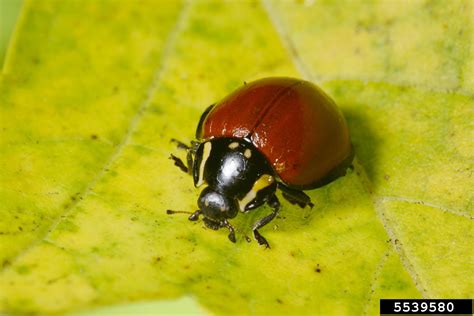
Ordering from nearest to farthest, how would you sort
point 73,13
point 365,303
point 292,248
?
point 365,303 → point 292,248 → point 73,13

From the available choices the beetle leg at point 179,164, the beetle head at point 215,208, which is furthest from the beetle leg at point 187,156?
the beetle head at point 215,208

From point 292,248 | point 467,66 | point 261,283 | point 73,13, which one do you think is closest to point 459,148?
point 467,66

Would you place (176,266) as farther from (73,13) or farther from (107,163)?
(73,13)

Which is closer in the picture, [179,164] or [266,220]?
[266,220]

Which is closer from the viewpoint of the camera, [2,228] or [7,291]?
[7,291]

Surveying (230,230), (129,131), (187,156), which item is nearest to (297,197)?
(230,230)

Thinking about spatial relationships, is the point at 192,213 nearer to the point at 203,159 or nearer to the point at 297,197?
the point at 203,159
